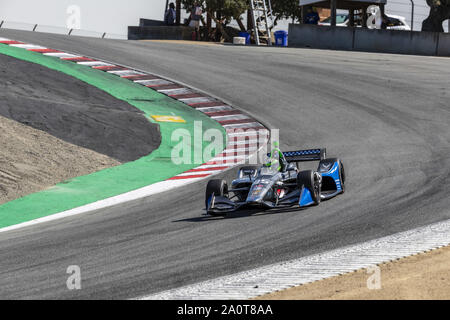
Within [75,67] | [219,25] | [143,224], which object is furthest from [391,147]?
[219,25]

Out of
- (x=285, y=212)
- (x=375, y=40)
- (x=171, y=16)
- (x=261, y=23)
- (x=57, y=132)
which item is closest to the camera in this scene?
(x=285, y=212)

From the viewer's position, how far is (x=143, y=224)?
34.7 ft

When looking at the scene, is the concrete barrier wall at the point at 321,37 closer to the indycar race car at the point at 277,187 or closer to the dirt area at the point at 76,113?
the dirt area at the point at 76,113

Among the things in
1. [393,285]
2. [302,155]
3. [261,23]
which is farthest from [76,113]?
[261,23]

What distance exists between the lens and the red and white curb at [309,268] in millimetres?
6602

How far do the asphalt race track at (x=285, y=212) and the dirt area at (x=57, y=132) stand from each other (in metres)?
2.74

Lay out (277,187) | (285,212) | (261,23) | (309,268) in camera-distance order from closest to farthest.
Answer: (309,268), (285,212), (277,187), (261,23)

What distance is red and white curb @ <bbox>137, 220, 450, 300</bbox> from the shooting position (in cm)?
660

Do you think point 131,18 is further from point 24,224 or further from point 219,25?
point 24,224

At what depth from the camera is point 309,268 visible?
7.26 metres

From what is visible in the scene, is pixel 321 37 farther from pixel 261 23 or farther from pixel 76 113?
pixel 76 113

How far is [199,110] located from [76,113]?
16.1 feet

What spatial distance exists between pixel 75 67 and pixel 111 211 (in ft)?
45.2
